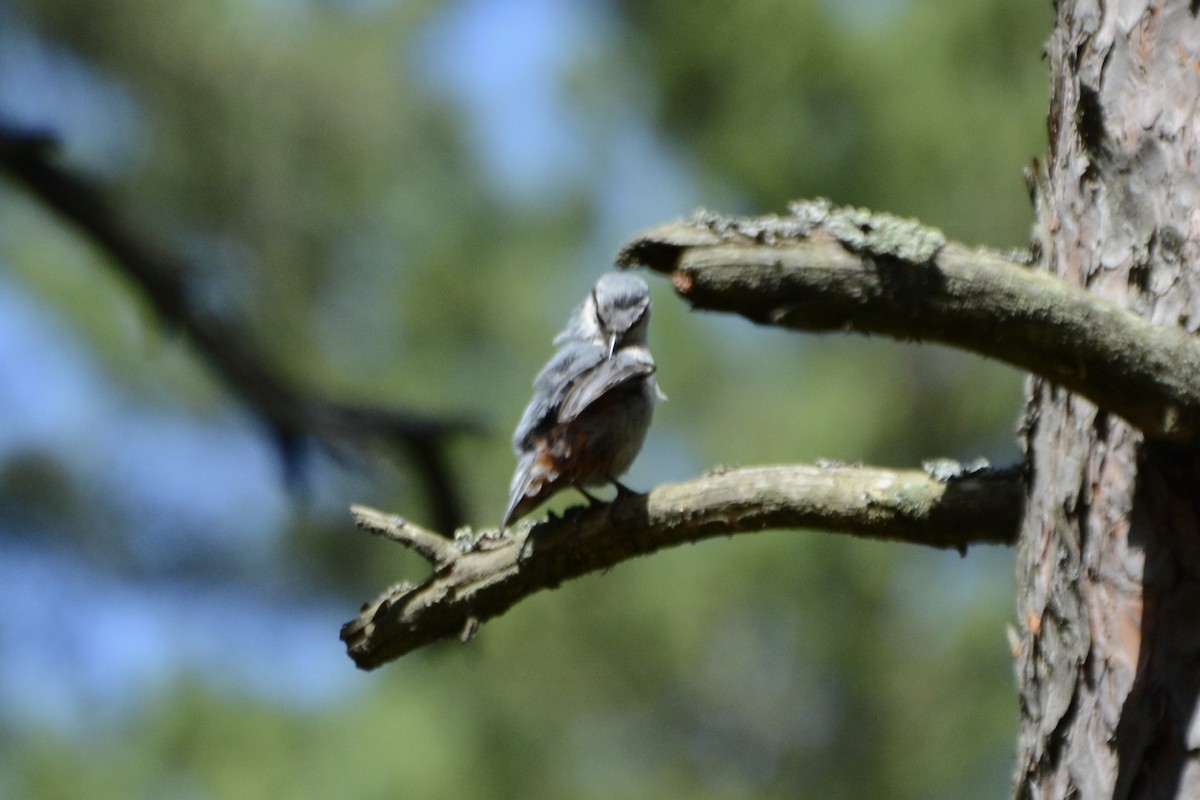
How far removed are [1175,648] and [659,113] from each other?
486 cm

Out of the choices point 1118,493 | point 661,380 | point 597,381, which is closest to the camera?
point 1118,493

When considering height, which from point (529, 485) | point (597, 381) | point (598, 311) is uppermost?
point (598, 311)

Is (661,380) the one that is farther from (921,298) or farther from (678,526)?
(921,298)

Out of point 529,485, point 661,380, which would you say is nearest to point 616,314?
point 529,485

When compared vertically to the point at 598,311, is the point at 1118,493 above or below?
below

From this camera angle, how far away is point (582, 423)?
111 inches

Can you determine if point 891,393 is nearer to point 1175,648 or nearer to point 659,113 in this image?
point 659,113

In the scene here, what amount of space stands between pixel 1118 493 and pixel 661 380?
458 centimetres

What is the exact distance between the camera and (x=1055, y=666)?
181 centimetres

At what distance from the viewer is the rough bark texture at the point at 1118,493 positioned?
1.68 metres

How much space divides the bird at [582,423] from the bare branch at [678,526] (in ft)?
1.92

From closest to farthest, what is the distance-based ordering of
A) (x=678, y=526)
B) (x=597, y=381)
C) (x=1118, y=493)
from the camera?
(x=1118, y=493)
(x=678, y=526)
(x=597, y=381)

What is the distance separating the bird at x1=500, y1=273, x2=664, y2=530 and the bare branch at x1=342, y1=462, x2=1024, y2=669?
585 mm

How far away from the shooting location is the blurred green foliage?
5762 millimetres
